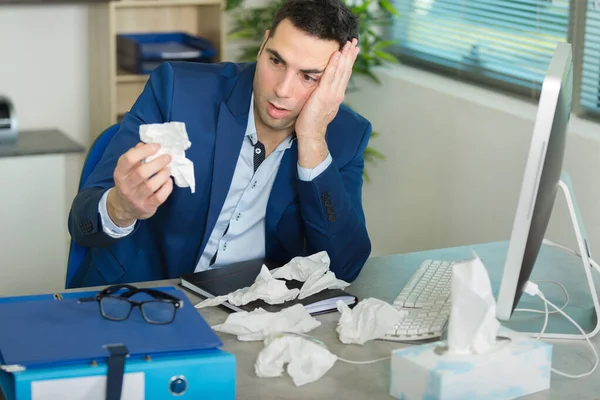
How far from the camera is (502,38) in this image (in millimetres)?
3363

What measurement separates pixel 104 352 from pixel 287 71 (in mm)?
968

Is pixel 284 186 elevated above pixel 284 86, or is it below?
below

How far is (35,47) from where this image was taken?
12.6ft

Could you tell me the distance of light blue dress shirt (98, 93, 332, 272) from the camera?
2168 mm

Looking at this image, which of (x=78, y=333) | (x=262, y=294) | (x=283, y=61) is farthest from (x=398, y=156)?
(x=78, y=333)

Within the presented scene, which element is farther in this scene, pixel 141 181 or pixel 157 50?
pixel 157 50

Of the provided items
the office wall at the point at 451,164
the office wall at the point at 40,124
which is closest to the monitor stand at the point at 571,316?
the office wall at the point at 451,164

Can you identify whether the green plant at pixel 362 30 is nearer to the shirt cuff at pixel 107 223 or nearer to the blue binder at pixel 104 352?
the shirt cuff at pixel 107 223

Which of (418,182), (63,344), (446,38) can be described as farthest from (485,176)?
(63,344)

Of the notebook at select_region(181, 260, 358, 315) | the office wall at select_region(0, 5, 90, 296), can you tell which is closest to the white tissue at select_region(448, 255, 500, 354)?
the notebook at select_region(181, 260, 358, 315)

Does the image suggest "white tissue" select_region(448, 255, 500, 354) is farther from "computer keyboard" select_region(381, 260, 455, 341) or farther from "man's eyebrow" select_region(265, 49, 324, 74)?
"man's eyebrow" select_region(265, 49, 324, 74)

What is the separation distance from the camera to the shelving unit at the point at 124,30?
3.74m

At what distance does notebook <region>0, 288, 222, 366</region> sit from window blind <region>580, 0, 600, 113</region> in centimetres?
189

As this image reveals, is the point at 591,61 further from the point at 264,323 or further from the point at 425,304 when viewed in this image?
the point at 264,323
